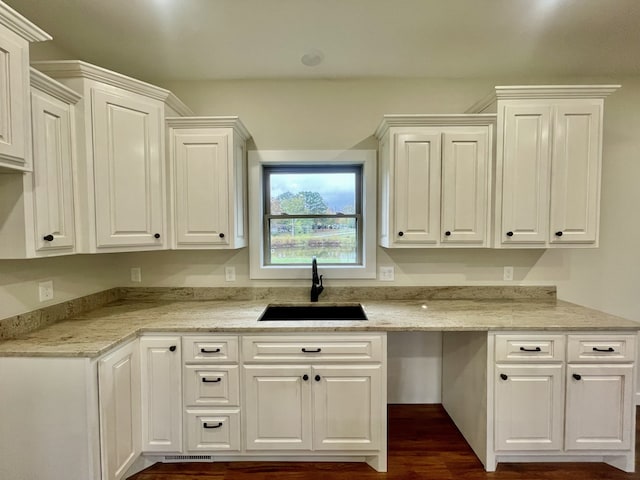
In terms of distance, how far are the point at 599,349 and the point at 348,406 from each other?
150cm

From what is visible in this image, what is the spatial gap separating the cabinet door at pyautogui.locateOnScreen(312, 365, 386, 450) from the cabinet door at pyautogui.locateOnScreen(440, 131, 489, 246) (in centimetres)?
109

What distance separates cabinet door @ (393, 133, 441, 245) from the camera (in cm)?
208

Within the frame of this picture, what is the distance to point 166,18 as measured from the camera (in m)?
1.87

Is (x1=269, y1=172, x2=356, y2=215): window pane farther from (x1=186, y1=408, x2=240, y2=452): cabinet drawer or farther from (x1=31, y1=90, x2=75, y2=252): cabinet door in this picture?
(x1=186, y1=408, x2=240, y2=452): cabinet drawer

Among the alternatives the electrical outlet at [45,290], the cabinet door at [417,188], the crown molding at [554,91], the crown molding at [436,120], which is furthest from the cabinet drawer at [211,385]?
the crown molding at [554,91]

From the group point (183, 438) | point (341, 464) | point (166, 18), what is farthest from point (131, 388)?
point (166, 18)

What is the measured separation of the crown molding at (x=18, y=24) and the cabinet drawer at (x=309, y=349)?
176cm

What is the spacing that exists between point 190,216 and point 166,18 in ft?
4.06

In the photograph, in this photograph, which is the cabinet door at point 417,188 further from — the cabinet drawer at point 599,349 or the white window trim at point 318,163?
the cabinet drawer at point 599,349

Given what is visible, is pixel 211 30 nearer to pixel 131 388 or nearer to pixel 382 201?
pixel 382 201

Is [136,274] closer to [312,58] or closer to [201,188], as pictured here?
[201,188]

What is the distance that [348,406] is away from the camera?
181 centimetres

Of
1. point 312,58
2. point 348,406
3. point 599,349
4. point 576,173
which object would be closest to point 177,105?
point 312,58

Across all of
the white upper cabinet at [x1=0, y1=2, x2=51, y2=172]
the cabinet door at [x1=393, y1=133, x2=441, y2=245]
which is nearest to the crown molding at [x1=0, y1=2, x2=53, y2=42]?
the white upper cabinet at [x1=0, y1=2, x2=51, y2=172]
